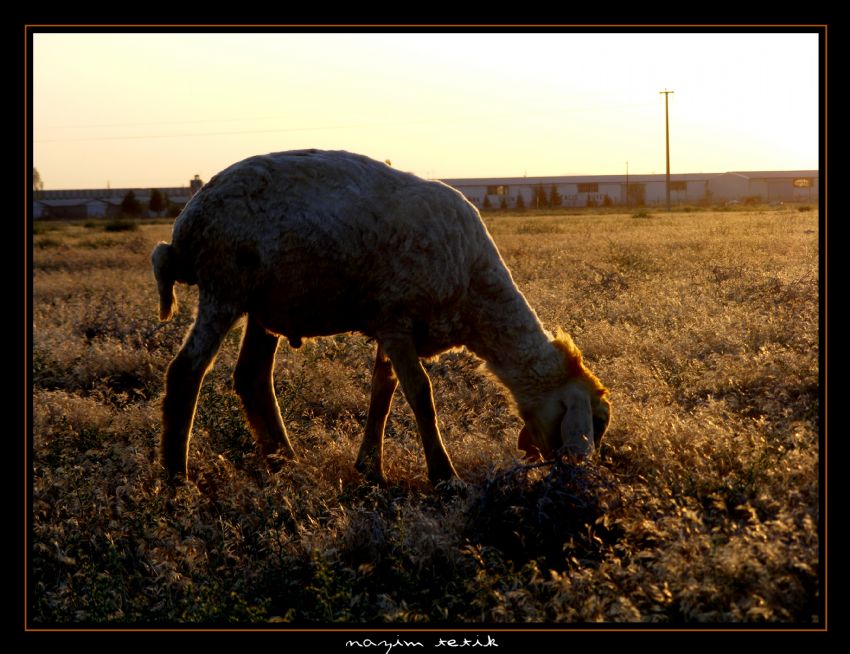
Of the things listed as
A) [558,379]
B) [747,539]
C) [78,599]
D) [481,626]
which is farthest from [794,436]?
[78,599]

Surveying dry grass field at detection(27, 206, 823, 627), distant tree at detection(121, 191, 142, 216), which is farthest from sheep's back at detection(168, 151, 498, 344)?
distant tree at detection(121, 191, 142, 216)

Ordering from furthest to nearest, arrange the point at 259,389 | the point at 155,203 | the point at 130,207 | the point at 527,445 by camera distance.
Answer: the point at 155,203 → the point at 130,207 → the point at 259,389 → the point at 527,445

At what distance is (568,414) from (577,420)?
0.07 meters

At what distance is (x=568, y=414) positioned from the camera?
554cm

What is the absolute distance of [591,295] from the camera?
12344 millimetres

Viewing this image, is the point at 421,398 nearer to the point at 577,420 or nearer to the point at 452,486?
the point at 452,486

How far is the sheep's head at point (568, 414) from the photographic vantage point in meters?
5.51

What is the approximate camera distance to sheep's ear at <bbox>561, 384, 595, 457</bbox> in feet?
17.7

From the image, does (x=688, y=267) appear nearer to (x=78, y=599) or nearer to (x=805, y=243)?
(x=805, y=243)

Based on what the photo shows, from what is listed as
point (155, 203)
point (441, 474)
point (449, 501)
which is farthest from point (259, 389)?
point (155, 203)

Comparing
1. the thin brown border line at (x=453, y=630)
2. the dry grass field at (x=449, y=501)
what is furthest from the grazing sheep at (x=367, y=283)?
the thin brown border line at (x=453, y=630)
